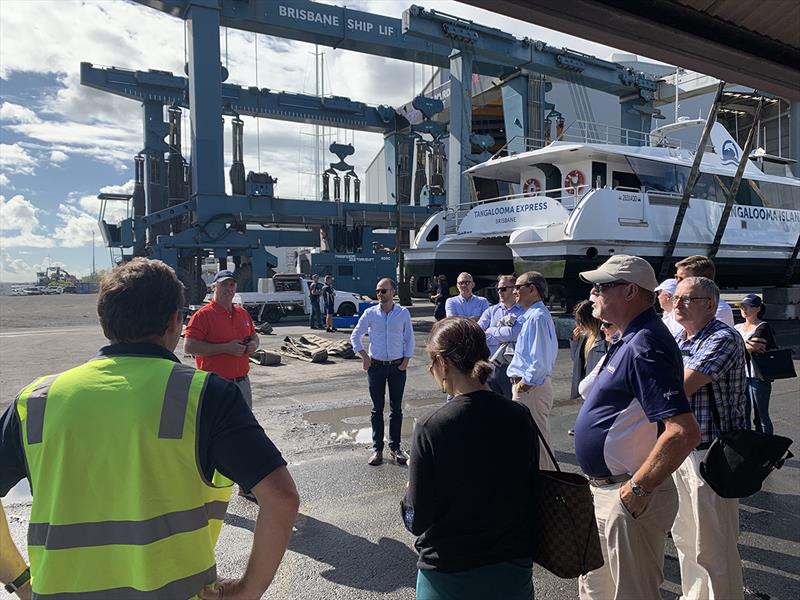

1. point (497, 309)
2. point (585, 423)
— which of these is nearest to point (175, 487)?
point (585, 423)

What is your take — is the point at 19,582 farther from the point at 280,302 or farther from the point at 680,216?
the point at 280,302

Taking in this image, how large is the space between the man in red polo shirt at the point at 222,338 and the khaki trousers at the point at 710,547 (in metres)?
3.31

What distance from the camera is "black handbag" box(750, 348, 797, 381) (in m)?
4.77

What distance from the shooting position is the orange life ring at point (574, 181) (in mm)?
12453

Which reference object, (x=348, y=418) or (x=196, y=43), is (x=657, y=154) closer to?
(x=348, y=418)

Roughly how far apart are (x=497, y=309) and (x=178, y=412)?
4263 millimetres

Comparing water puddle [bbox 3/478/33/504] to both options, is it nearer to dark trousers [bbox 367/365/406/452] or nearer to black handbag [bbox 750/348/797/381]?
dark trousers [bbox 367/365/406/452]

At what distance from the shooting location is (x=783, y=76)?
2633 millimetres

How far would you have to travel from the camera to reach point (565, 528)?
1.86 m

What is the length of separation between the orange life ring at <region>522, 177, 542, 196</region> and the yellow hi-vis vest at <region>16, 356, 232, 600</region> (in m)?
13.0

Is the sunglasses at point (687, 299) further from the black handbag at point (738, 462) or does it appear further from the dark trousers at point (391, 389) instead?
the dark trousers at point (391, 389)

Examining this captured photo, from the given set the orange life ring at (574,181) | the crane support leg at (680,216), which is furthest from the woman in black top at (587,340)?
the crane support leg at (680,216)

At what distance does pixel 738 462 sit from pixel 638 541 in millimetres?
704

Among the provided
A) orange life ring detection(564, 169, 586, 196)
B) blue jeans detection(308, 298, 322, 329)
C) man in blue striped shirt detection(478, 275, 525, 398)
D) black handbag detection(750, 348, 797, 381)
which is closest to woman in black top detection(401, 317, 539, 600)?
man in blue striped shirt detection(478, 275, 525, 398)
